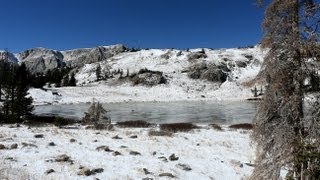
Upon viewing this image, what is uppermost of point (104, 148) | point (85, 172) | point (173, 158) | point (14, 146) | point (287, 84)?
point (287, 84)

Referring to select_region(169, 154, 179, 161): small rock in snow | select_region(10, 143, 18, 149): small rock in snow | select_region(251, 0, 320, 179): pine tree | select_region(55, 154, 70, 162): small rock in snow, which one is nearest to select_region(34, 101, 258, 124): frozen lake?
select_region(169, 154, 179, 161): small rock in snow

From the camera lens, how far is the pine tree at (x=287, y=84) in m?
10.4

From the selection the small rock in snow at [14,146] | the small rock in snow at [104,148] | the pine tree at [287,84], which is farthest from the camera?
the small rock in snow at [104,148]

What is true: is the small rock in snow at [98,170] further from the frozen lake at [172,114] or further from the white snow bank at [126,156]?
the frozen lake at [172,114]

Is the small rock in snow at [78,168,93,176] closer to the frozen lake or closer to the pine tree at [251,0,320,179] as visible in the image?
the pine tree at [251,0,320,179]

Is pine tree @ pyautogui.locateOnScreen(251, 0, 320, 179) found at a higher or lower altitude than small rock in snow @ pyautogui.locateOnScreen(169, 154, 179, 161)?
Answer: higher

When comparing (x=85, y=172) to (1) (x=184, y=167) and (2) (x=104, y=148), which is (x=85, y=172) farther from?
(2) (x=104, y=148)

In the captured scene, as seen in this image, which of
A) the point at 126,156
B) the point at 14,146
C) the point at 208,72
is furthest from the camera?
the point at 208,72

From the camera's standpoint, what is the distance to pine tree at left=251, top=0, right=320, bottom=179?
1042cm

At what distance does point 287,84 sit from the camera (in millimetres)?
10883

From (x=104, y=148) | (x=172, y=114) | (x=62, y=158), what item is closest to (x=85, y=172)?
(x=62, y=158)

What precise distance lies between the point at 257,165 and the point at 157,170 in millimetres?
6720

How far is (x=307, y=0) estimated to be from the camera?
1087 centimetres

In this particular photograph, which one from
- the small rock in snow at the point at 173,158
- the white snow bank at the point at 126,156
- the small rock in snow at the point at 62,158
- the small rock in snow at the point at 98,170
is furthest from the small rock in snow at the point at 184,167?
the small rock in snow at the point at 62,158
